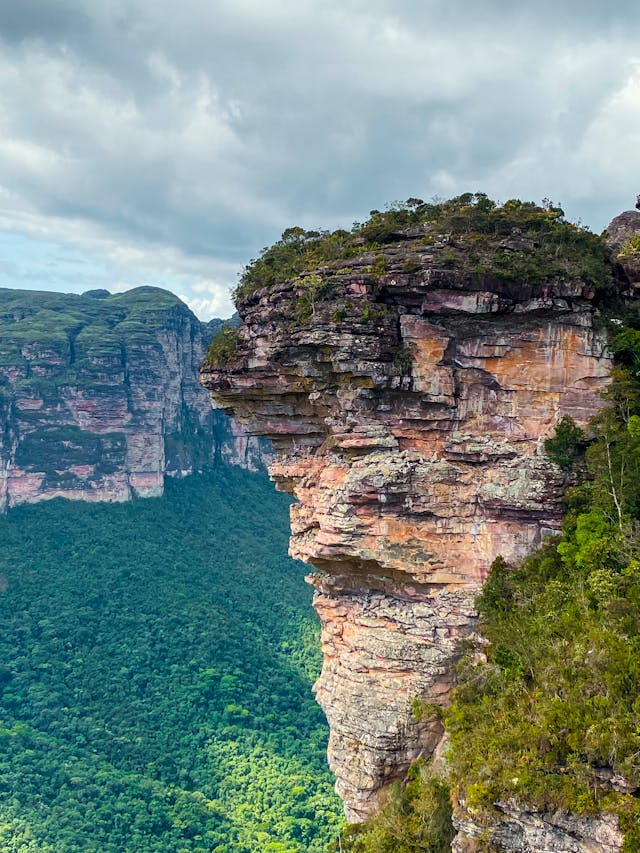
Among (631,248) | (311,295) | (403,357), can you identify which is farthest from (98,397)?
(631,248)

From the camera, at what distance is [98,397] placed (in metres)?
77.9

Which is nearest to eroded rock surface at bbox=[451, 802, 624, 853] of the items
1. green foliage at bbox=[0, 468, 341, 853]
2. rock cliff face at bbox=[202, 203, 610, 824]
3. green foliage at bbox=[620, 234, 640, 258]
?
rock cliff face at bbox=[202, 203, 610, 824]

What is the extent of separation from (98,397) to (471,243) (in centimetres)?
6388

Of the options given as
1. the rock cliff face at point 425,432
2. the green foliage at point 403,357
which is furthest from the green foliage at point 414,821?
the green foliage at point 403,357

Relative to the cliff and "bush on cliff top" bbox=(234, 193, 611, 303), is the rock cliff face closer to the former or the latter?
"bush on cliff top" bbox=(234, 193, 611, 303)

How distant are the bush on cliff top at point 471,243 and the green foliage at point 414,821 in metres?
14.1

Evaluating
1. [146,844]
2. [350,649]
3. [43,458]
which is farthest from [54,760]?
[43,458]

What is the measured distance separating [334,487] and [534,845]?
1141cm

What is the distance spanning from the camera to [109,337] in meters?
81.6

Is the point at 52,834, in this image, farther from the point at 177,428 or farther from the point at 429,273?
→ the point at 177,428

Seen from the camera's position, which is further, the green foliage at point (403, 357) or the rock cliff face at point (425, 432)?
the green foliage at point (403, 357)

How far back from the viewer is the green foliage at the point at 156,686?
40.3m

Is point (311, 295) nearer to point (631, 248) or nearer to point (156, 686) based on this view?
point (631, 248)

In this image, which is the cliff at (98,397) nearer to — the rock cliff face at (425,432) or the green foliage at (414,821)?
the rock cliff face at (425,432)
